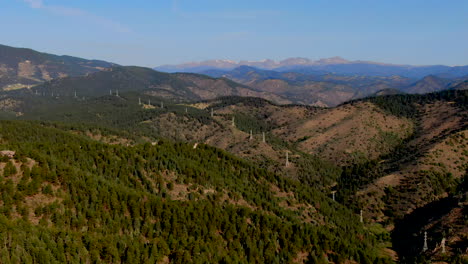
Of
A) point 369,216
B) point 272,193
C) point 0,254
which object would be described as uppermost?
point 0,254

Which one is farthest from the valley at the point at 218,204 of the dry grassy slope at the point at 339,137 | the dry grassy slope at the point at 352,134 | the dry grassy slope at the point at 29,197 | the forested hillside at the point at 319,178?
the dry grassy slope at the point at 352,134

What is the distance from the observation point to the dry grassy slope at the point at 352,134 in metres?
155

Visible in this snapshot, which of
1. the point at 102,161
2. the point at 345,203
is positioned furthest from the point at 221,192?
the point at 345,203

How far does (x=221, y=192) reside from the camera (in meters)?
80.7

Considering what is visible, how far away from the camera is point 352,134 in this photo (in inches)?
6531

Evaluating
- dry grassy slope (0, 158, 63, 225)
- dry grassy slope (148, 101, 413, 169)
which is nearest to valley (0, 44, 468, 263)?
dry grassy slope (0, 158, 63, 225)

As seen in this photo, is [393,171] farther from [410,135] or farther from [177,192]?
[177,192]

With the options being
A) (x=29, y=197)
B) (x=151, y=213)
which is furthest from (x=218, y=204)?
(x=29, y=197)

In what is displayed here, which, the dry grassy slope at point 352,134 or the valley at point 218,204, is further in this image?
the dry grassy slope at point 352,134

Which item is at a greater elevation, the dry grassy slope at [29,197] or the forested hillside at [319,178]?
the dry grassy slope at [29,197]

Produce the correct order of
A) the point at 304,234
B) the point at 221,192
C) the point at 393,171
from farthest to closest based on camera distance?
the point at 393,171
the point at 221,192
the point at 304,234

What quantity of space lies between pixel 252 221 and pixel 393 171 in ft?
209

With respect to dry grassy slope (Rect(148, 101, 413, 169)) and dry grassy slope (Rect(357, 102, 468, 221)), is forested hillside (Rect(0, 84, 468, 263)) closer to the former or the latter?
dry grassy slope (Rect(357, 102, 468, 221))

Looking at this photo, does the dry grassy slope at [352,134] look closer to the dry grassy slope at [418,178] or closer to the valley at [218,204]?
the valley at [218,204]
